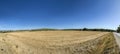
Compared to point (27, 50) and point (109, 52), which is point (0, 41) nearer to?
point (27, 50)

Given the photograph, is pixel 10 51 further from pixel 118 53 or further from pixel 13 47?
pixel 118 53

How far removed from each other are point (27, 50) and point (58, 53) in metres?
3.30

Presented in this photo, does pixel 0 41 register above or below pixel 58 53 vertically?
above

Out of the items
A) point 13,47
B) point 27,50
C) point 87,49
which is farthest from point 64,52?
point 13,47

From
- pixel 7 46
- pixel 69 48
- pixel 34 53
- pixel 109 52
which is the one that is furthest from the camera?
pixel 69 48

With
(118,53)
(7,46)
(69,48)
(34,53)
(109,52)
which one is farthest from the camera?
(69,48)

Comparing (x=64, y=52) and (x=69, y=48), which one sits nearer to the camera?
(x=64, y=52)

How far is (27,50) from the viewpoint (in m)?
18.2

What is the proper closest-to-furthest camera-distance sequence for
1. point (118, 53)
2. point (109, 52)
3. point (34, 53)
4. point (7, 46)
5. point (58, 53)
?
point (118, 53), point (109, 52), point (7, 46), point (34, 53), point (58, 53)

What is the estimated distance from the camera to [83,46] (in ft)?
72.1

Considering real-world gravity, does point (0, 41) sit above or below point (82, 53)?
above

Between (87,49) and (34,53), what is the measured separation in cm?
608

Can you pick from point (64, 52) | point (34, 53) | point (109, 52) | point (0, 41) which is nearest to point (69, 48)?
point (64, 52)

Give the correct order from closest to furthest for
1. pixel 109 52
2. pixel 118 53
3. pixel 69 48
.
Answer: pixel 118 53, pixel 109 52, pixel 69 48
